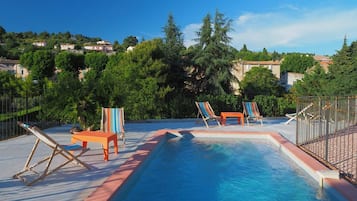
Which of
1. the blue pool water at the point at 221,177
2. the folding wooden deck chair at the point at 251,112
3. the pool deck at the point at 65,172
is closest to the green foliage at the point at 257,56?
the folding wooden deck chair at the point at 251,112

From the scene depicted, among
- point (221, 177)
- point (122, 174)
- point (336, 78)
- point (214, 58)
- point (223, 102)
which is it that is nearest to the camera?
point (122, 174)

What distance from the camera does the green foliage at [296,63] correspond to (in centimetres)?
7102

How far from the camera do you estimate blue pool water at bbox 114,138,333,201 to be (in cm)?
543

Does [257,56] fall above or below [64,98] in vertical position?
above

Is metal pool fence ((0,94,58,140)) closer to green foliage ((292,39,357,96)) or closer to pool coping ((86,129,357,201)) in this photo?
pool coping ((86,129,357,201))

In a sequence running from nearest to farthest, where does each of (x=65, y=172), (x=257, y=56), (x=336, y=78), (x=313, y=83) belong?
(x=65, y=172) → (x=336, y=78) → (x=313, y=83) → (x=257, y=56)

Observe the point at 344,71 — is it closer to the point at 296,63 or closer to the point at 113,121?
the point at 113,121

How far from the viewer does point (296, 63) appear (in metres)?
72.4

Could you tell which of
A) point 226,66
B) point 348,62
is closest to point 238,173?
point 226,66

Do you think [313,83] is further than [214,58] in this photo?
Yes

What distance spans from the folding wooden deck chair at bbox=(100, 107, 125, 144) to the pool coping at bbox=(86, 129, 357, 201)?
709mm

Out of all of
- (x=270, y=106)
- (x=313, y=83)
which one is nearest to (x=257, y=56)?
(x=313, y=83)

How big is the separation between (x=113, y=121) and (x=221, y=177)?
3.15 meters

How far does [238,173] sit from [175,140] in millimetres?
3687
